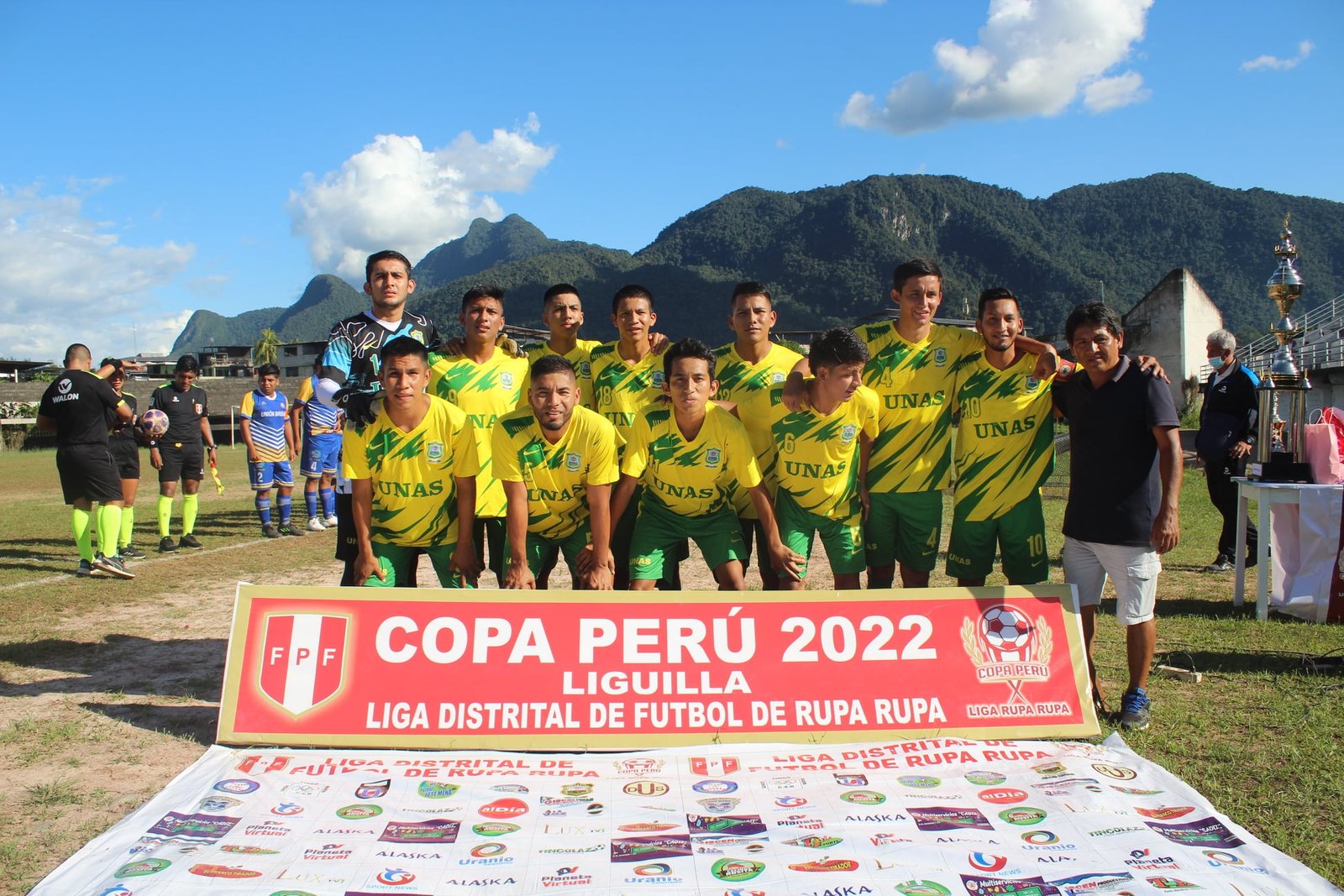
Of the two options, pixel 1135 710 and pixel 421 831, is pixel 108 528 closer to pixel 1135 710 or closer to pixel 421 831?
pixel 421 831

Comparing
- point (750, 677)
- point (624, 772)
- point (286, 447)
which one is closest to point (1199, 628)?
point (750, 677)

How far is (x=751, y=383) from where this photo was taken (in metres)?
5.22

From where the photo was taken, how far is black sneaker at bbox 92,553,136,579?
28.4 ft

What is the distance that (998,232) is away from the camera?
122 m

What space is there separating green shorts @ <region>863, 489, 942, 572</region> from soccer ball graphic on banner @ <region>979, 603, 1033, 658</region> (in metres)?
0.66

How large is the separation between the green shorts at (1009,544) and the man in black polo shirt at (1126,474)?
24cm

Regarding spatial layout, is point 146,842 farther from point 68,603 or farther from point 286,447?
point 286,447

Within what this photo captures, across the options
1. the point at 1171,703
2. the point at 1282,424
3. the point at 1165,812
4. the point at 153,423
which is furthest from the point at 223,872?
the point at 153,423

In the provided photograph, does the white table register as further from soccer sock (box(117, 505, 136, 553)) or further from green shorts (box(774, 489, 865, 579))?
soccer sock (box(117, 505, 136, 553))

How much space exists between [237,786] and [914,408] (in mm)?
3851

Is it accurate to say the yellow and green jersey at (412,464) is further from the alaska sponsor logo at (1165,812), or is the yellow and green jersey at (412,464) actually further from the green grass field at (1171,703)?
the alaska sponsor logo at (1165,812)

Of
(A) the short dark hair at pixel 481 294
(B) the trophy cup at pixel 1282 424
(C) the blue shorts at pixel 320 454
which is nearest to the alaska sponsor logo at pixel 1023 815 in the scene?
(A) the short dark hair at pixel 481 294

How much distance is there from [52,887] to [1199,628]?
268 inches

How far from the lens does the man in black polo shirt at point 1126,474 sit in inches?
171
